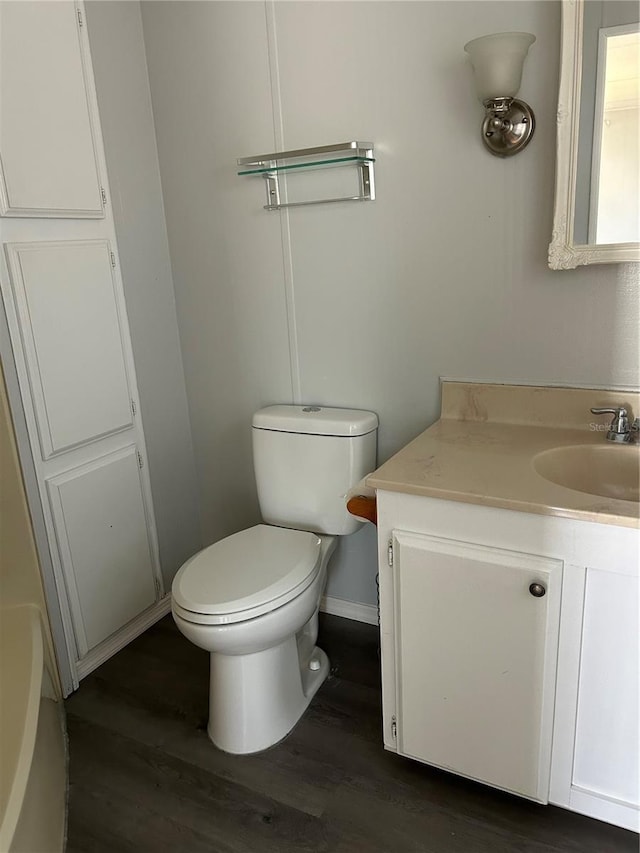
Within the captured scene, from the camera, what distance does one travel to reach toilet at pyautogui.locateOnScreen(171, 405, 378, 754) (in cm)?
166

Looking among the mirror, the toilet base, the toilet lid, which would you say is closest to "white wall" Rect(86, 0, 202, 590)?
the toilet lid

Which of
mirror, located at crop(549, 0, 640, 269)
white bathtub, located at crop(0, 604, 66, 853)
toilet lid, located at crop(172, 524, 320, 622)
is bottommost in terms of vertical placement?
white bathtub, located at crop(0, 604, 66, 853)

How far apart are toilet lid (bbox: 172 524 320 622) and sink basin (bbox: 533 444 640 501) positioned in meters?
0.69

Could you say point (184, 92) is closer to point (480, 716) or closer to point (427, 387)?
point (427, 387)

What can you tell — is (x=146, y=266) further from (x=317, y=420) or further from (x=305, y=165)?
(x=317, y=420)

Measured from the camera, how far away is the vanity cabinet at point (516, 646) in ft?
4.24

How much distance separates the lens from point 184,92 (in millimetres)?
2131

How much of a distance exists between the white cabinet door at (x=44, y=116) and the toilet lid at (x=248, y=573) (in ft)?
3.52

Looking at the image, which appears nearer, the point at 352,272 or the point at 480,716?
the point at 480,716

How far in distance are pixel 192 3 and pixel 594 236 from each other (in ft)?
4.68

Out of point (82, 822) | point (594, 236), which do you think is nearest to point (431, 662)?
point (82, 822)

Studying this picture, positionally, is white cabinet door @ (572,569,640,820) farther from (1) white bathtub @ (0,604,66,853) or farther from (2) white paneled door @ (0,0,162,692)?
(2) white paneled door @ (0,0,162,692)

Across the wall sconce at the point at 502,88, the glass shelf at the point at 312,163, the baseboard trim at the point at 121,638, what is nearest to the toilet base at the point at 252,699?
the baseboard trim at the point at 121,638

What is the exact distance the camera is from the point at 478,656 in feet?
4.75
